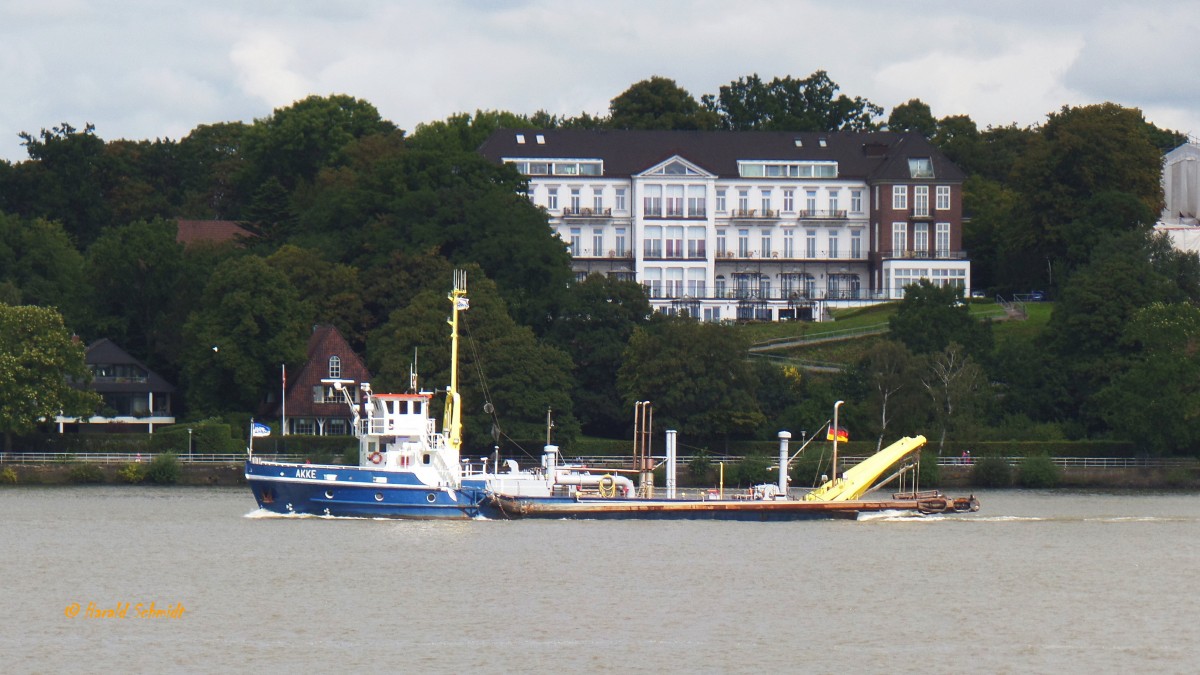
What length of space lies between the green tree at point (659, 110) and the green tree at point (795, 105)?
5.87 metres

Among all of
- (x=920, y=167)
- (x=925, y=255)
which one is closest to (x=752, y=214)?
(x=920, y=167)

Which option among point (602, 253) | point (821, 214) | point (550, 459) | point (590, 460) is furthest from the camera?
point (821, 214)

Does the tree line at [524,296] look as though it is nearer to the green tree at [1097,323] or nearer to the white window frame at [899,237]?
the green tree at [1097,323]

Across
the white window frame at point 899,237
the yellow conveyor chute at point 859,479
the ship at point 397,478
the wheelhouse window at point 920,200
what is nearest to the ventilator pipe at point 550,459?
the ship at point 397,478

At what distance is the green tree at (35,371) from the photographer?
8325 centimetres

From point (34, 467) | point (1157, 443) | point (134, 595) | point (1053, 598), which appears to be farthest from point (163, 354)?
point (1053, 598)

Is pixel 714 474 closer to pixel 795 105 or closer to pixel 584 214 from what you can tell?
pixel 584 214

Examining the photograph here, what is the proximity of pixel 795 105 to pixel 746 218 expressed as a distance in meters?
27.6

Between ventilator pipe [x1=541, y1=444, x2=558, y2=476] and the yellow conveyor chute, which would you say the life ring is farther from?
the yellow conveyor chute

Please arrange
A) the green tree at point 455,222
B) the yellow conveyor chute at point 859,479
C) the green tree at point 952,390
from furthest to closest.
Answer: the green tree at point 455,222 < the green tree at point 952,390 < the yellow conveyor chute at point 859,479

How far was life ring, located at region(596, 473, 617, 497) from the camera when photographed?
63.4 metres

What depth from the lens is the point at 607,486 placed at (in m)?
63.9

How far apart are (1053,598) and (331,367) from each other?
51.0 meters

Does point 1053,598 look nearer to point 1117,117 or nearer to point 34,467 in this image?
point 34,467
